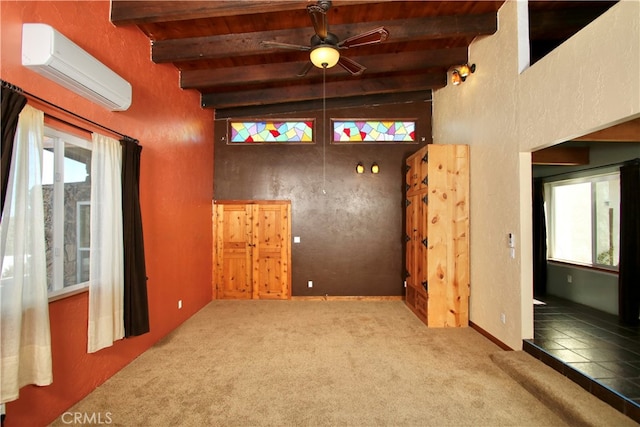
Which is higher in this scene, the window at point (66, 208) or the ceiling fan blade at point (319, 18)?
the ceiling fan blade at point (319, 18)

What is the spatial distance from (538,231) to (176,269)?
6.19 m

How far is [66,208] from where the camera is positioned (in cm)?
250

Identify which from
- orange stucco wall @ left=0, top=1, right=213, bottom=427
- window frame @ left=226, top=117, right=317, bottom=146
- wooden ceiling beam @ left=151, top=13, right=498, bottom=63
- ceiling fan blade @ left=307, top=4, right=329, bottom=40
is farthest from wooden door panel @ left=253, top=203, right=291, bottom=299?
ceiling fan blade @ left=307, top=4, right=329, bottom=40

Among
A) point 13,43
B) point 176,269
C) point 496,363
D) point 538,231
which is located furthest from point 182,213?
point 538,231

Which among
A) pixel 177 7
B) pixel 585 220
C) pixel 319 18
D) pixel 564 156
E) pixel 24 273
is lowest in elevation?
pixel 24 273

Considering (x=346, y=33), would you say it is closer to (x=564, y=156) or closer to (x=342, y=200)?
(x=342, y=200)

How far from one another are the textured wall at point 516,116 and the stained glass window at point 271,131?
266cm

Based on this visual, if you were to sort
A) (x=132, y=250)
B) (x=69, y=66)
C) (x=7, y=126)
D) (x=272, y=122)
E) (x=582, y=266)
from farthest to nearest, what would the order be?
(x=272, y=122), (x=582, y=266), (x=132, y=250), (x=69, y=66), (x=7, y=126)

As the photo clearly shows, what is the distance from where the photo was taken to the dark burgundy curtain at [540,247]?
536cm

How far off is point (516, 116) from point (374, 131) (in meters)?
2.81

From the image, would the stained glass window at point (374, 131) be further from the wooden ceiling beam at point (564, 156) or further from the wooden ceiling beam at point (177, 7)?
the wooden ceiling beam at point (177, 7)

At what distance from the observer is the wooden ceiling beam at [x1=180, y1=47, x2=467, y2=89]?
432 cm

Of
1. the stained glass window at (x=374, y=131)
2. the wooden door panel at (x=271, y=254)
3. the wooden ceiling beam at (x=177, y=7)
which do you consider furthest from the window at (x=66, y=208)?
the stained glass window at (x=374, y=131)

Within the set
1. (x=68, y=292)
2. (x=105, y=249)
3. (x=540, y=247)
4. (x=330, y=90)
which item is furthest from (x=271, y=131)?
(x=540, y=247)
